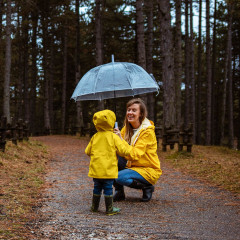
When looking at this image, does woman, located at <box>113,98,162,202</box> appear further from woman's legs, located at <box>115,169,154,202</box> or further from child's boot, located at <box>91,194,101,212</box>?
child's boot, located at <box>91,194,101,212</box>

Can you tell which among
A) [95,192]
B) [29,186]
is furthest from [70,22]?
[95,192]

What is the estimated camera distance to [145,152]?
519cm

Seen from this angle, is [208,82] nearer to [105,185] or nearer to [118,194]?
[118,194]

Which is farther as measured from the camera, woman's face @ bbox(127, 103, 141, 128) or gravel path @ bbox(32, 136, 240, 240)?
woman's face @ bbox(127, 103, 141, 128)

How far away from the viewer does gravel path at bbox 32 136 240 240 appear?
3541 mm

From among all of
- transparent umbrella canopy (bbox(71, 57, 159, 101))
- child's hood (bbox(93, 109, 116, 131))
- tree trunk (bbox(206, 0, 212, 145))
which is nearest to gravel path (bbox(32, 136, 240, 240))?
child's hood (bbox(93, 109, 116, 131))

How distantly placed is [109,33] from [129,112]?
20.8 metres

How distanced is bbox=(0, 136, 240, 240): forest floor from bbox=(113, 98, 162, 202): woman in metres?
0.31

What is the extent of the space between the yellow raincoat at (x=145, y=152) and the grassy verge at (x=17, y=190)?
1.68 metres

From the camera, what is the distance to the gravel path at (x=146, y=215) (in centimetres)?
354

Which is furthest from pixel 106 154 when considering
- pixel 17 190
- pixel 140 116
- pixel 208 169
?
pixel 208 169

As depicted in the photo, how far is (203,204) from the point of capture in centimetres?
511

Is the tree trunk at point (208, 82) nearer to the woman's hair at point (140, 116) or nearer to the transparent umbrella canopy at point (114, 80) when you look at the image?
the transparent umbrella canopy at point (114, 80)

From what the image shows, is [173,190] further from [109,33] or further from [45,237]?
[109,33]
